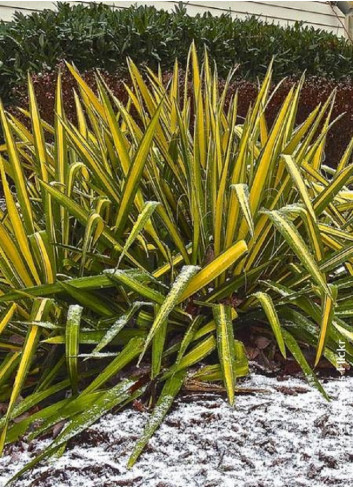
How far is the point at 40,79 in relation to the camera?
4445 mm

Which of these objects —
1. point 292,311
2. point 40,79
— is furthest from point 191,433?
point 40,79

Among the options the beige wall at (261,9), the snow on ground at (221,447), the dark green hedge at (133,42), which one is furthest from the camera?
the beige wall at (261,9)

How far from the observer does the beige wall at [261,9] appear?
20.8 feet

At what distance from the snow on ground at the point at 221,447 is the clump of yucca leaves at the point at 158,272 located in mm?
50

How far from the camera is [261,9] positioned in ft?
26.3

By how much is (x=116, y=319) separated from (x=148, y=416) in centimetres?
29

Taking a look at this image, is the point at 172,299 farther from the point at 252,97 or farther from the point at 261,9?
the point at 261,9

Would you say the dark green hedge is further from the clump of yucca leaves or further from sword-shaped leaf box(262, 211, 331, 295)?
sword-shaped leaf box(262, 211, 331, 295)

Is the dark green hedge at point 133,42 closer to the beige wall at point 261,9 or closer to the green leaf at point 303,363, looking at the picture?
the beige wall at point 261,9

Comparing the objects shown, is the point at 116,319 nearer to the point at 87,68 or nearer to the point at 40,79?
the point at 40,79

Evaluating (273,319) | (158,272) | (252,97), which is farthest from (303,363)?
(252,97)

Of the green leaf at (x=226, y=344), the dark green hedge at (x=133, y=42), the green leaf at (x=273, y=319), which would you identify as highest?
the dark green hedge at (x=133, y=42)

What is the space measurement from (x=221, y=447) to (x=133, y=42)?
4145mm

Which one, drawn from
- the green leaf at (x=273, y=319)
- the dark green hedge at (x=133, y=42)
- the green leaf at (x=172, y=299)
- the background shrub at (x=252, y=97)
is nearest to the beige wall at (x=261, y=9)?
the dark green hedge at (x=133, y=42)
